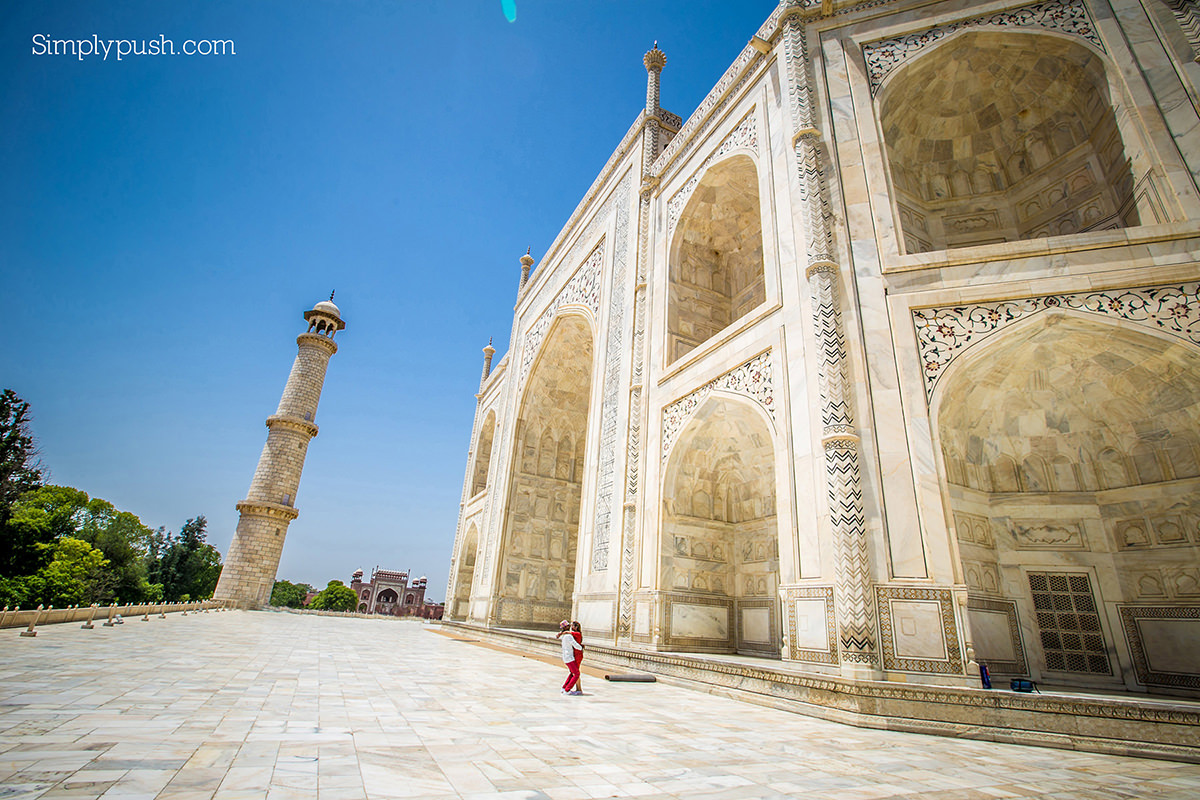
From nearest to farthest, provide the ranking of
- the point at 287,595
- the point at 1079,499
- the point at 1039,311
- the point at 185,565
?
1. the point at 1039,311
2. the point at 1079,499
3. the point at 185,565
4. the point at 287,595

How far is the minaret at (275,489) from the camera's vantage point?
23.4 meters

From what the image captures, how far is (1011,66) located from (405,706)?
33.8ft

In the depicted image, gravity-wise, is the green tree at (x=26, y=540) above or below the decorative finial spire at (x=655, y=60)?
below

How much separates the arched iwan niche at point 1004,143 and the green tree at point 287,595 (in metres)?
62.1

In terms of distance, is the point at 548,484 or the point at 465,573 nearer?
the point at 548,484

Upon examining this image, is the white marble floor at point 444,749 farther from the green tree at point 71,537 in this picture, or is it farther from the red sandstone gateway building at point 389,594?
the red sandstone gateway building at point 389,594

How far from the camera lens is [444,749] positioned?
2926 mm

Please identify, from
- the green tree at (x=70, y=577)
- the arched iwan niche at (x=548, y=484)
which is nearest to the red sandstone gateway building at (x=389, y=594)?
the green tree at (x=70, y=577)

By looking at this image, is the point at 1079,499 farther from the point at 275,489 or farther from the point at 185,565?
the point at 185,565

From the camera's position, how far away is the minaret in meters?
23.4

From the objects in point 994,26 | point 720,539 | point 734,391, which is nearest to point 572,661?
point 734,391

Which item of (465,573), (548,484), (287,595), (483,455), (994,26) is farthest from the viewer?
(287,595)

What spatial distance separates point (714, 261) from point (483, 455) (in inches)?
532

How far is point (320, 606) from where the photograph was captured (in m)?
49.7
